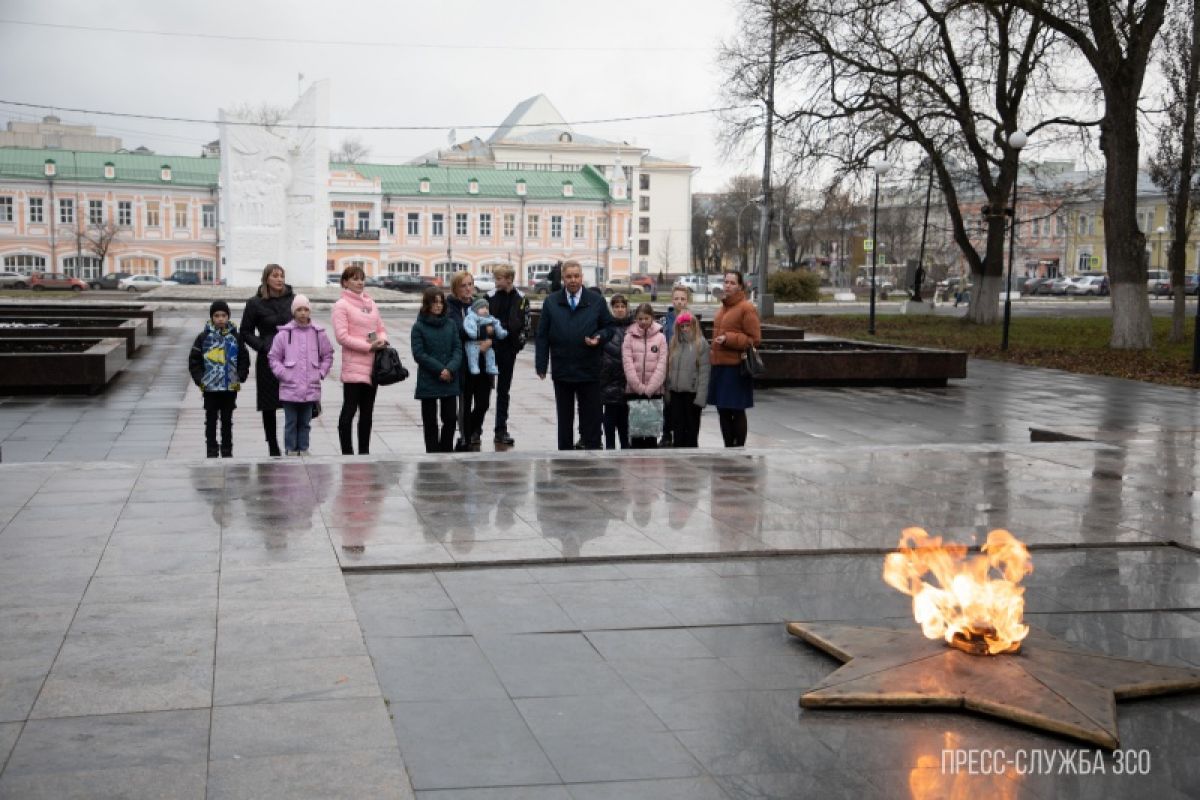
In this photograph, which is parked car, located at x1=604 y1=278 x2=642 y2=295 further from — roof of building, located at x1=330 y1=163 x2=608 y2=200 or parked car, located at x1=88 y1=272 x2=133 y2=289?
parked car, located at x1=88 y1=272 x2=133 y2=289

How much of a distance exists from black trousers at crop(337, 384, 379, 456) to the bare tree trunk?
18.5 meters

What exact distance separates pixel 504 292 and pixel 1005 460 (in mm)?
4715

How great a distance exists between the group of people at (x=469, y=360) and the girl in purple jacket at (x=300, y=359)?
0.01 metres

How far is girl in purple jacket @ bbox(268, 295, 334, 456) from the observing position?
33.7 feet

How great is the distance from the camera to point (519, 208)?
8669 cm

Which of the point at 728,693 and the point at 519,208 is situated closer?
the point at 728,693

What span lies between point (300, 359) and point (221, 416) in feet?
3.34

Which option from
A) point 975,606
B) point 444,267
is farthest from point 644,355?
point 444,267

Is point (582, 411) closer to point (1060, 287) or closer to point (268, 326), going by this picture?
point (268, 326)

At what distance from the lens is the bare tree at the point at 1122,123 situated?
76.8 ft

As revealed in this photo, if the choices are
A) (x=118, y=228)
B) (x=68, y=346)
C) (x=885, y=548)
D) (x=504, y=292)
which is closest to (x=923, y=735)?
(x=885, y=548)

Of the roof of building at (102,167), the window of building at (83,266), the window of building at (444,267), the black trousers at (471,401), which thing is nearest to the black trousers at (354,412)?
the black trousers at (471,401)

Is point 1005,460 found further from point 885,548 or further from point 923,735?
point 923,735

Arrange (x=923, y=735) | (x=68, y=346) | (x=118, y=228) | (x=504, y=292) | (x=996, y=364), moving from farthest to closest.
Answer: (x=118, y=228) < (x=996, y=364) < (x=68, y=346) < (x=504, y=292) < (x=923, y=735)
